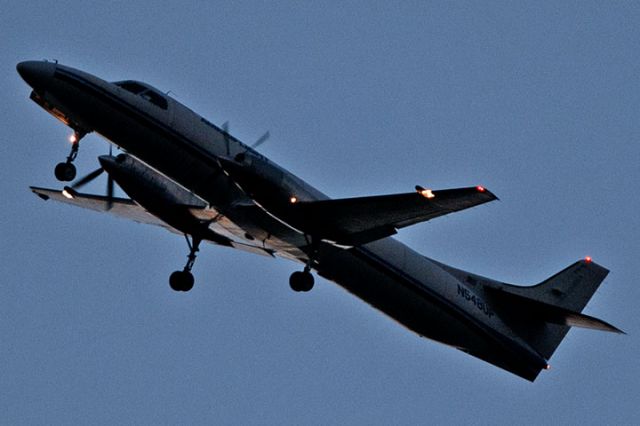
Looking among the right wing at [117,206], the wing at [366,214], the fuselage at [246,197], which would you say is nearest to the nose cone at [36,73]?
the fuselage at [246,197]

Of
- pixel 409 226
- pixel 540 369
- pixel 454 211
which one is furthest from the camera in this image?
pixel 540 369

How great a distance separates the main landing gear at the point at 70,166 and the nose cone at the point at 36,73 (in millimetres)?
1569

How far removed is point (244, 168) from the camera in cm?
2684

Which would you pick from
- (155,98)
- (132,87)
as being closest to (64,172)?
(132,87)

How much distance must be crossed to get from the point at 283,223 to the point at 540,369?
10.3 m

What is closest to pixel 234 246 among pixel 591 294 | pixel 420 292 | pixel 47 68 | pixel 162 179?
pixel 162 179

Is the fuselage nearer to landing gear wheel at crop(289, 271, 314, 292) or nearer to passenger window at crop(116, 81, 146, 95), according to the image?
passenger window at crop(116, 81, 146, 95)

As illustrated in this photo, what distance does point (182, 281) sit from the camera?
1261 inches

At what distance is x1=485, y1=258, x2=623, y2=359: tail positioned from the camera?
109 ft

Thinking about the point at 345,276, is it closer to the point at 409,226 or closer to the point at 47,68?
the point at 409,226

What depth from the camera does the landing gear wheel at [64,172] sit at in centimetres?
2766

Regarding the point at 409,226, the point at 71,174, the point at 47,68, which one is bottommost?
the point at 71,174

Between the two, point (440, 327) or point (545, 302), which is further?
point (545, 302)

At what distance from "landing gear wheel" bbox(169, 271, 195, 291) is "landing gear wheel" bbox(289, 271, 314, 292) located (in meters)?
4.45
